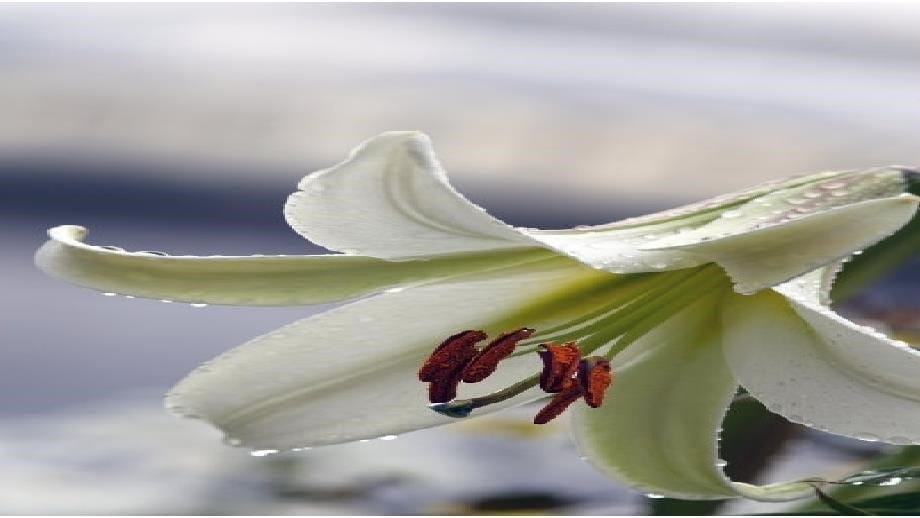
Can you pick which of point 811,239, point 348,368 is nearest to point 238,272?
point 348,368

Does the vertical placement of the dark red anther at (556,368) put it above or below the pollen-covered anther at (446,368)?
below

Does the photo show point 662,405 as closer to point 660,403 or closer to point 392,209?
point 660,403

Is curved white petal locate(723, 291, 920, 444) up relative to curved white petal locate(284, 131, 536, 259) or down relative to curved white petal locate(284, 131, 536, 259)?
down

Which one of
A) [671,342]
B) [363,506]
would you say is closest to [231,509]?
[363,506]

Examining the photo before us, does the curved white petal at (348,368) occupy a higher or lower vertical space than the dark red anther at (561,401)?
higher

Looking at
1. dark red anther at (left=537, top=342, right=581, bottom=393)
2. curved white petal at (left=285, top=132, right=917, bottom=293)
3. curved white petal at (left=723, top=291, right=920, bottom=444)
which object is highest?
curved white petal at (left=285, top=132, right=917, bottom=293)

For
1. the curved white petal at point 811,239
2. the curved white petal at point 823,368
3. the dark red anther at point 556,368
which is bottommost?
the curved white petal at point 823,368
